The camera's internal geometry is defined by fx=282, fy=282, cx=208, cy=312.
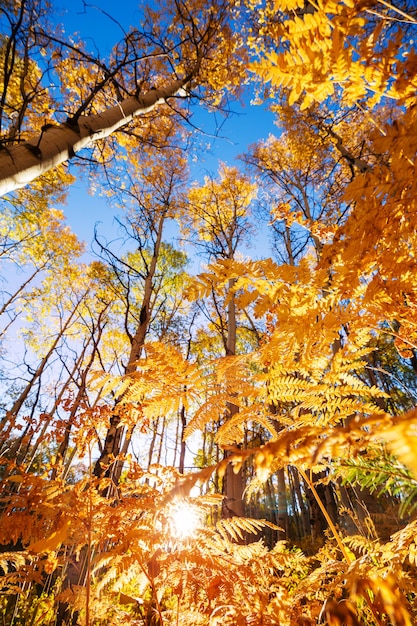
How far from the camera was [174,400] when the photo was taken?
165 centimetres

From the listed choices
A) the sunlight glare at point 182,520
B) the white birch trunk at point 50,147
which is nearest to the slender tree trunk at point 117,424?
the sunlight glare at point 182,520

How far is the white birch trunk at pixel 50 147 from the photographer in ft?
5.99

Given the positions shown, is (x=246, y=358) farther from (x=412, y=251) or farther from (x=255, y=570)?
(x=255, y=570)

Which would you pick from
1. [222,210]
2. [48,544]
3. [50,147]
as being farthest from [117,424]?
[222,210]

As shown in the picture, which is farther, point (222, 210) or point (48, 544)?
point (222, 210)

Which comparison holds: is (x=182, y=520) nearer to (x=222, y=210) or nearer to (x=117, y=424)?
(x=117, y=424)

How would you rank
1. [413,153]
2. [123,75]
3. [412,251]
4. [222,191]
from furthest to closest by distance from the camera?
[222,191] → [123,75] → [412,251] → [413,153]

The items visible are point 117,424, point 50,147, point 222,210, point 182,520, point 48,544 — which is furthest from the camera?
point 222,210

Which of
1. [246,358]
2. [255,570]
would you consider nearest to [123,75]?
[246,358]

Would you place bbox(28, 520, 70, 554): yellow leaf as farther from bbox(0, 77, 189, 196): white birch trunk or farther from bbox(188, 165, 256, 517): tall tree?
bbox(188, 165, 256, 517): tall tree

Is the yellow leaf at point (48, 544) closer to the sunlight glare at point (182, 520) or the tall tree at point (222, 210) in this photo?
the sunlight glare at point (182, 520)

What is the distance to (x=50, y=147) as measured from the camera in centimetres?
208

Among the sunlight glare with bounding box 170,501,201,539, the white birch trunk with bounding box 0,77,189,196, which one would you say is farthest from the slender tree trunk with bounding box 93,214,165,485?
the white birch trunk with bounding box 0,77,189,196

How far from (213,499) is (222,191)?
8.78 m
